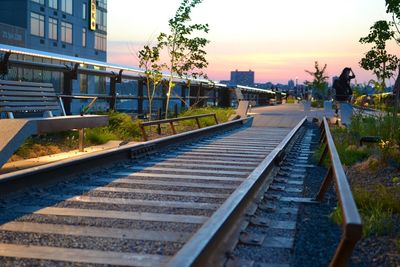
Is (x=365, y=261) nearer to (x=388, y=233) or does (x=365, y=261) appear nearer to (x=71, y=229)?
(x=388, y=233)

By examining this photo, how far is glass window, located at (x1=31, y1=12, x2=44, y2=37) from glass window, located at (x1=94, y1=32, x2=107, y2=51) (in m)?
14.7

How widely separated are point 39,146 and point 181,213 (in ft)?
18.5

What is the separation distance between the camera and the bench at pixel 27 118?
7234 millimetres

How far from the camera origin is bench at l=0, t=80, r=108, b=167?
723 centimetres

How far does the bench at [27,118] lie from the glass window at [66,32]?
214 feet

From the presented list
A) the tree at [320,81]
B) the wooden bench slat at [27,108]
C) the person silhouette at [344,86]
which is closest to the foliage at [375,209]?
the wooden bench slat at [27,108]

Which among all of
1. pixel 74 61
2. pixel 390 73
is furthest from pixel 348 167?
pixel 74 61

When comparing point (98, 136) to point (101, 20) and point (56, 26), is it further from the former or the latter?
point (101, 20)

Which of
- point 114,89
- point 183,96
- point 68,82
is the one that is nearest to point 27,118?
point 68,82

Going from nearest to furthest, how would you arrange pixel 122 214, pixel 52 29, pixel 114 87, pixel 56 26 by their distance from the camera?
pixel 122 214 < pixel 114 87 < pixel 52 29 < pixel 56 26

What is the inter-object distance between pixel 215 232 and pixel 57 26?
7240cm

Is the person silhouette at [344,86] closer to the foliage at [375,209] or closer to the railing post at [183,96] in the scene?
the railing post at [183,96]

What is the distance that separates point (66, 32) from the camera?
246 feet

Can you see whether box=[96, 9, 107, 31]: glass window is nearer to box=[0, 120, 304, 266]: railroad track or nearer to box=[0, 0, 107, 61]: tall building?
box=[0, 0, 107, 61]: tall building
